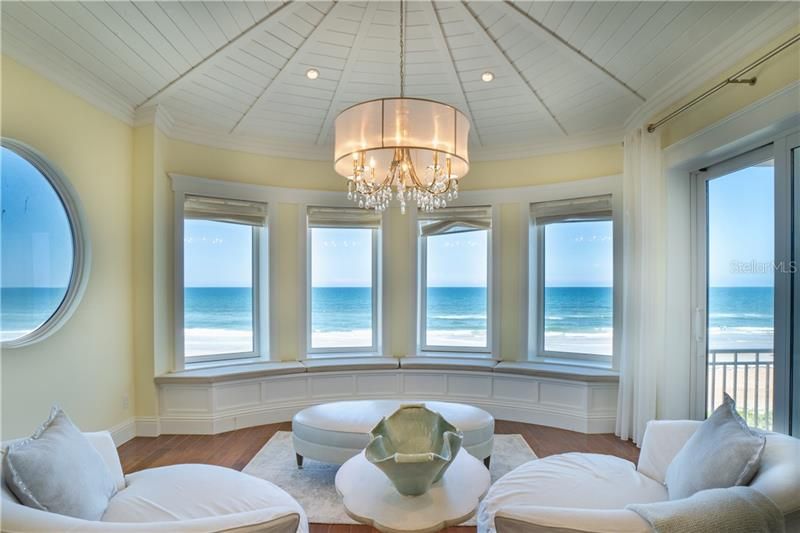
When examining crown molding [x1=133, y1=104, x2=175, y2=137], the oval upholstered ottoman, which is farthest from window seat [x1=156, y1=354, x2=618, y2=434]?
crown molding [x1=133, y1=104, x2=175, y2=137]

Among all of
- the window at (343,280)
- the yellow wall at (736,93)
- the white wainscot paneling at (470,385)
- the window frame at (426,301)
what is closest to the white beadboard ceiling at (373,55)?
the yellow wall at (736,93)

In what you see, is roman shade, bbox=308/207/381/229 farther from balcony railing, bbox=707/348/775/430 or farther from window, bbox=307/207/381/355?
balcony railing, bbox=707/348/775/430

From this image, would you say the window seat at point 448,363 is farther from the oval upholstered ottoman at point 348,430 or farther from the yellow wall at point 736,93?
the yellow wall at point 736,93

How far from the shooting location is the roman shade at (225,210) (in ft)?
13.6

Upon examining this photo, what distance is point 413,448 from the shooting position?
2.22 metres

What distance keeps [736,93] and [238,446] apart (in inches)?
175

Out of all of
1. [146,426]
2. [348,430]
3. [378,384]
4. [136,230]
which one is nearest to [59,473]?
[348,430]

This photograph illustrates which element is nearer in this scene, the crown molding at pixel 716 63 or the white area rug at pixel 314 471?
the crown molding at pixel 716 63

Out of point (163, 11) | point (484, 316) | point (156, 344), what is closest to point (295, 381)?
point (156, 344)

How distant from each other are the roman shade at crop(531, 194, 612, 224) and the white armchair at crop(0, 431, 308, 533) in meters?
3.61

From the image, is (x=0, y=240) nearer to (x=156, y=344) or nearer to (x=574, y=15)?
(x=156, y=344)

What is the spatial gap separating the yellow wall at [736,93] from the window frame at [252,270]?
376 centimetres

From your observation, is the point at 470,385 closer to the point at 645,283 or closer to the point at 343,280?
the point at 343,280

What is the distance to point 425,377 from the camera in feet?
14.9
